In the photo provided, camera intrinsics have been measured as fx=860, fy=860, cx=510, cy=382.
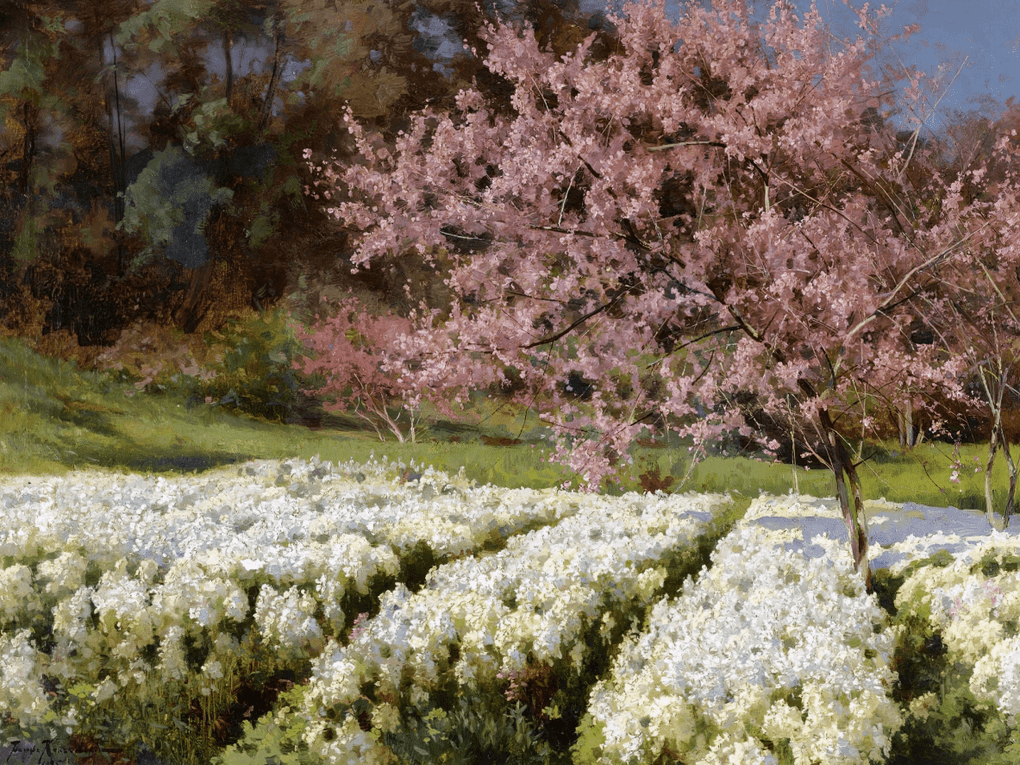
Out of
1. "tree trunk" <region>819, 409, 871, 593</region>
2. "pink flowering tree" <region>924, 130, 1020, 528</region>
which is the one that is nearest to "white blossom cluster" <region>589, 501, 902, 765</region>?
"tree trunk" <region>819, 409, 871, 593</region>

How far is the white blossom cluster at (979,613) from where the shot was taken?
126 inches

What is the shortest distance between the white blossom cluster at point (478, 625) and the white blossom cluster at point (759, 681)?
33 centimetres

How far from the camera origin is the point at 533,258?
4.59 m

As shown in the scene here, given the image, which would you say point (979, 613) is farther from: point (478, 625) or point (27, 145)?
point (27, 145)

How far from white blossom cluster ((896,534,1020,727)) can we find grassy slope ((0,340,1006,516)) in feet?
5.87

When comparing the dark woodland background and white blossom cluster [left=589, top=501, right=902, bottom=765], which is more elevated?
the dark woodland background

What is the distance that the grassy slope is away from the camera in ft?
21.6

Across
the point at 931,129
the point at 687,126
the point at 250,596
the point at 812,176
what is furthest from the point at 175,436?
the point at 931,129

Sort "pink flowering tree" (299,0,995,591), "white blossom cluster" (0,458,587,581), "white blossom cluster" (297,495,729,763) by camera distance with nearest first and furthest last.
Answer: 1. "white blossom cluster" (297,495,729,763)
2. "pink flowering tree" (299,0,995,591)
3. "white blossom cluster" (0,458,587,581)

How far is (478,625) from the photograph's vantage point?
12.8ft

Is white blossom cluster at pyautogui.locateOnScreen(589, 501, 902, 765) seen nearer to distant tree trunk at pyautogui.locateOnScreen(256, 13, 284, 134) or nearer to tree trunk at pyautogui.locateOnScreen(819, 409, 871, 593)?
tree trunk at pyautogui.locateOnScreen(819, 409, 871, 593)

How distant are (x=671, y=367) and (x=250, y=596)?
249 centimetres

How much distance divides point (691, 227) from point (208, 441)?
525cm

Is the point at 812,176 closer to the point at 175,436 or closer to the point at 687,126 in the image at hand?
the point at 687,126
